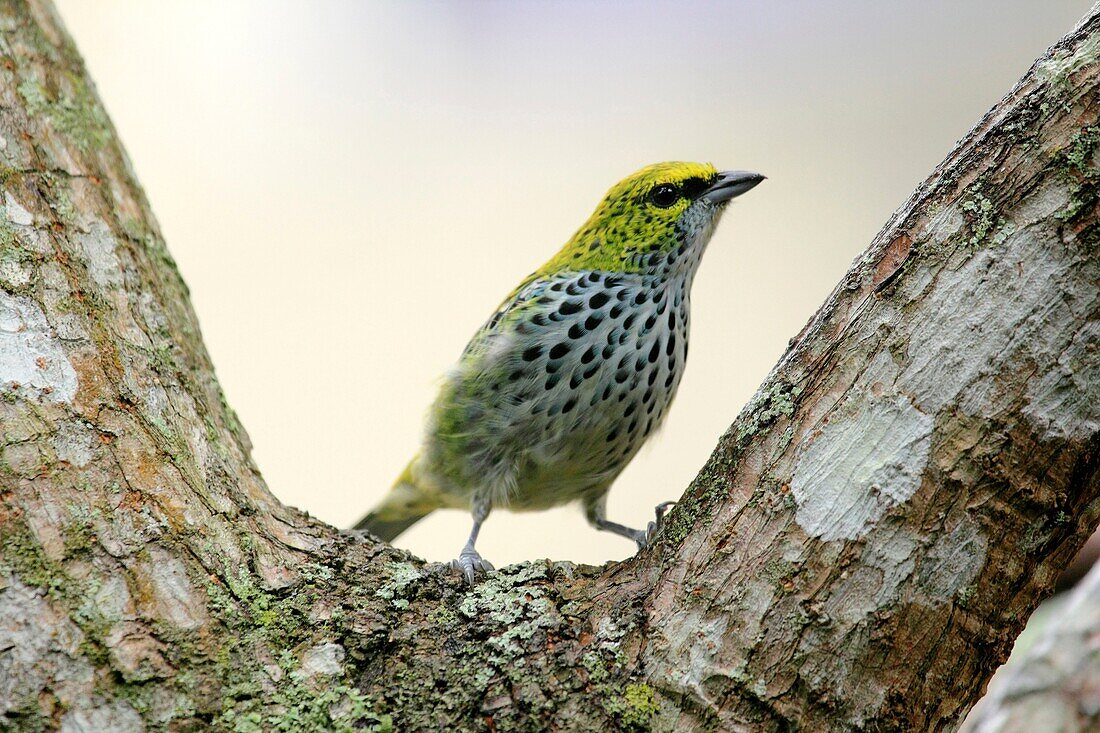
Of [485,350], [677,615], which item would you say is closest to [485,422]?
[485,350]

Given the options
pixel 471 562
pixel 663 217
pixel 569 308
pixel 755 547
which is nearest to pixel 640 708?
pixel 755 547

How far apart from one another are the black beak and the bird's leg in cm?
164

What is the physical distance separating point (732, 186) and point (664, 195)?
11.6 inches

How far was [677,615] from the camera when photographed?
232 centimetres

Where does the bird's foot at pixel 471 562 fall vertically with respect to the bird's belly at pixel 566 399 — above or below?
below

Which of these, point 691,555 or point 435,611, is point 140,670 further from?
point 691,555

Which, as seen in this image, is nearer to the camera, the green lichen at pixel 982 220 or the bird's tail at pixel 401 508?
the green lichen at pixel 982 220

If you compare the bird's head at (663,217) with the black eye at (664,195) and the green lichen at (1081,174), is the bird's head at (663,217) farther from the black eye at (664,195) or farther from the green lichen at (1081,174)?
the green lichen at (1081,174)

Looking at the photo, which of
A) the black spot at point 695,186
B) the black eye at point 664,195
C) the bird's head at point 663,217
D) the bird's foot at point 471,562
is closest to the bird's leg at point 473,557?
the bird's foot at point 471,562

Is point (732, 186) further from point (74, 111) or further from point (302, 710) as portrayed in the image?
point (302, 710)

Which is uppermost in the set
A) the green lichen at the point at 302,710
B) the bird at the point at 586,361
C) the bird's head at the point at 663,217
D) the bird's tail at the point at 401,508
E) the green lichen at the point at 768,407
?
the bird's head at the point at 663,217

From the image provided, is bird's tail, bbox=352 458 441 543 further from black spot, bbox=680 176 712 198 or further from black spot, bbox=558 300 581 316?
black spot, bbox=680 176 712 198

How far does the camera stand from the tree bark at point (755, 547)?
213 cm

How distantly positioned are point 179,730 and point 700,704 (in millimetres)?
1144
